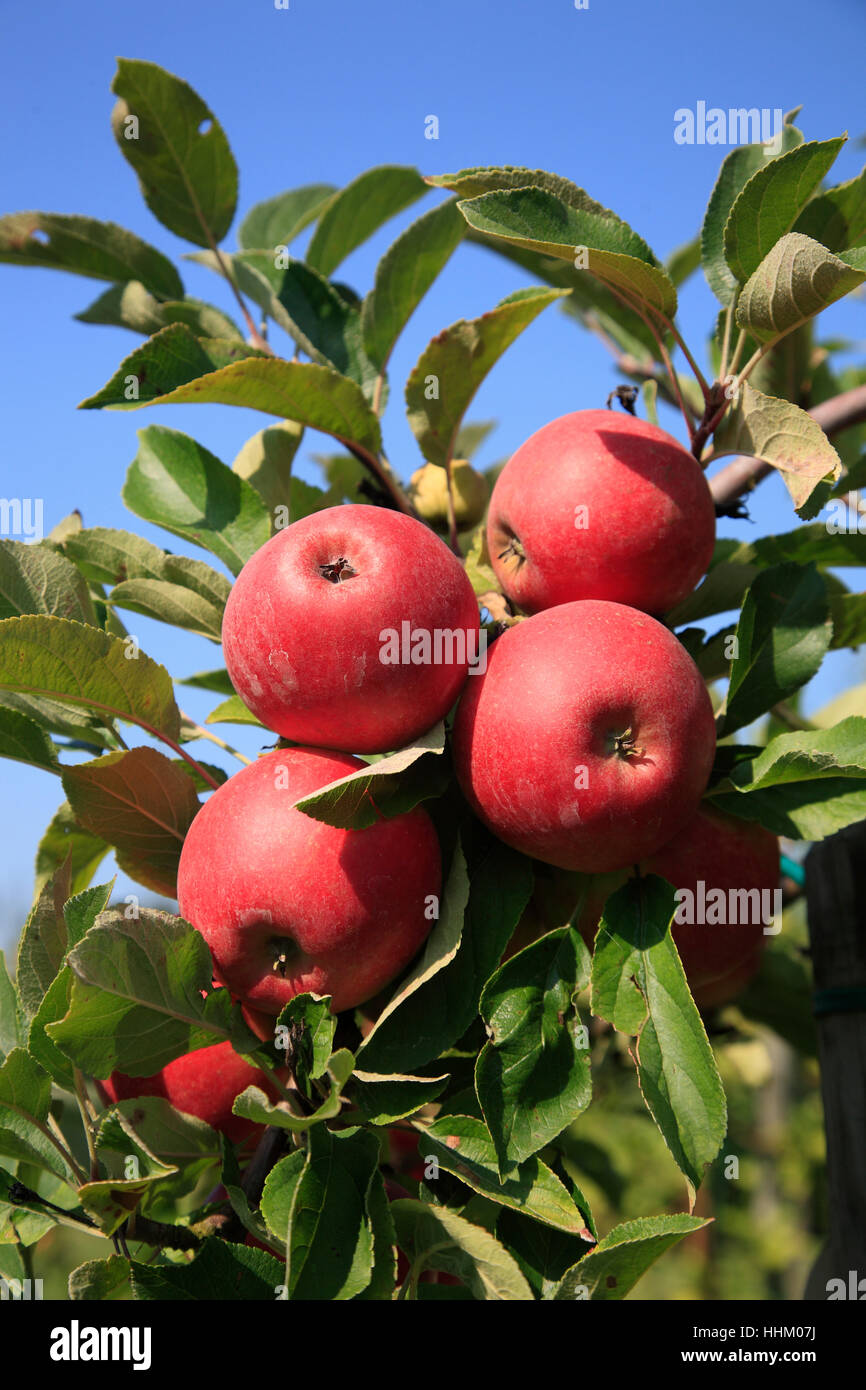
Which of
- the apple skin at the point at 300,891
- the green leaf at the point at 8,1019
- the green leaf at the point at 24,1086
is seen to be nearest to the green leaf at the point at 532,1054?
the apple skin at the point at 300,891

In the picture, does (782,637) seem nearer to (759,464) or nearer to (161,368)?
(759,464)

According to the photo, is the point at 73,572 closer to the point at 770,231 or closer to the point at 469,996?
the point at 469,996

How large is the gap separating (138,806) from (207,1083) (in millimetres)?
306

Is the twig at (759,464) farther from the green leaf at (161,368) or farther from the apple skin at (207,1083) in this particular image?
the apple skin at (207,1083)

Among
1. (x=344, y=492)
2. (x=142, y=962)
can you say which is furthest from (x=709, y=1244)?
(x=142, y=962)

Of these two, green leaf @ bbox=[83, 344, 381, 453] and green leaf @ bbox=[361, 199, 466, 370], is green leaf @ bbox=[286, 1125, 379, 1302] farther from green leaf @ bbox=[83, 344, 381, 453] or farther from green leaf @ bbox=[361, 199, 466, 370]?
green leaf @ bbox=[361, 199, 466, 370]

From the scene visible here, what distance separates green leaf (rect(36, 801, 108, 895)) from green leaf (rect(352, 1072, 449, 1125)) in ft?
1.57

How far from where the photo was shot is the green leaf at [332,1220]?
0.86m

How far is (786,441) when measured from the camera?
1062 millimetres

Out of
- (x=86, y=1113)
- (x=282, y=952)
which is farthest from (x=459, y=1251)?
(x=86, y=1113)

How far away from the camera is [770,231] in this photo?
1.11 metres

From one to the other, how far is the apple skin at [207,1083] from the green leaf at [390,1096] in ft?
0.62

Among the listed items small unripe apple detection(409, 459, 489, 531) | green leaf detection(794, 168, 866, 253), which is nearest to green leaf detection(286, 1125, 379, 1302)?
small unripe apple detection(409, 459, 489, 531)
